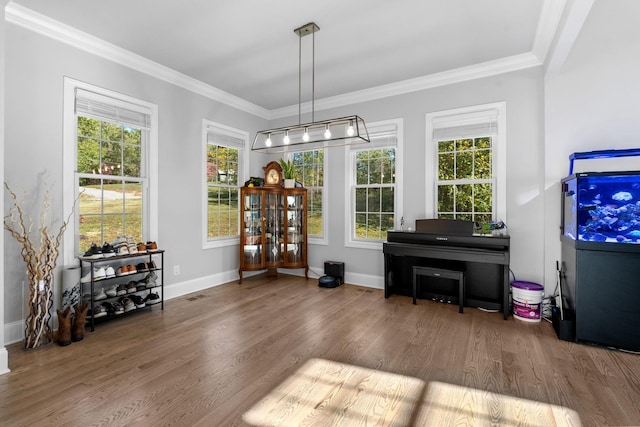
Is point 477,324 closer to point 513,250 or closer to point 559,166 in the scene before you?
point 513,250

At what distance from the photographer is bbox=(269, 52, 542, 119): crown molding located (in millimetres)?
3660

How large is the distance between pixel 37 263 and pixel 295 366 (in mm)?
2403

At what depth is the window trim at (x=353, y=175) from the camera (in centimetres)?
448

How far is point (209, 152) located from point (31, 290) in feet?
8.81

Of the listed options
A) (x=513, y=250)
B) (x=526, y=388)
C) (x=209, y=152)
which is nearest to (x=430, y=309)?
(x=513, y=250)

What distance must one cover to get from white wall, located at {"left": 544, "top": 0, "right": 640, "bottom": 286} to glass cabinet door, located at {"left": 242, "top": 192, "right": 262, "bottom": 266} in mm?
3908

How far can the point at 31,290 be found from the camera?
2650 mm

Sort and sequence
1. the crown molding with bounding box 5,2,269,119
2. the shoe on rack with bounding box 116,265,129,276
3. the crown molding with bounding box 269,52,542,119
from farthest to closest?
1. the crown molding with bounding box 269,52,542,119
2. the shoe on rack with bounding box 116,265,129,276
3. the crown molding with bounding box 5,2,269,119

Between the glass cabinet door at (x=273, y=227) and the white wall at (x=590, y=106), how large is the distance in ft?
12.0

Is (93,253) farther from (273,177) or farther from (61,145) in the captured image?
(273,177)

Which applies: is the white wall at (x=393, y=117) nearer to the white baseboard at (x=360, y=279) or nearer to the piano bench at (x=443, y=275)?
the white baseboard at (x=360, y=279)

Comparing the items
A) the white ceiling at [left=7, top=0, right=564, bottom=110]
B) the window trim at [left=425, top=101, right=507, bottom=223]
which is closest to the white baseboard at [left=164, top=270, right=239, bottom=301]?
the white ceiling at [left=7, top=0, right=564, bottom=110]

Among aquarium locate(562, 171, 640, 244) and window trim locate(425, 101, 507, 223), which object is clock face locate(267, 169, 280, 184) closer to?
window trim locate(425, 101, 507, 223)

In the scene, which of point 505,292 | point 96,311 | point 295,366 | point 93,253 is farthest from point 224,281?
point 505,292
